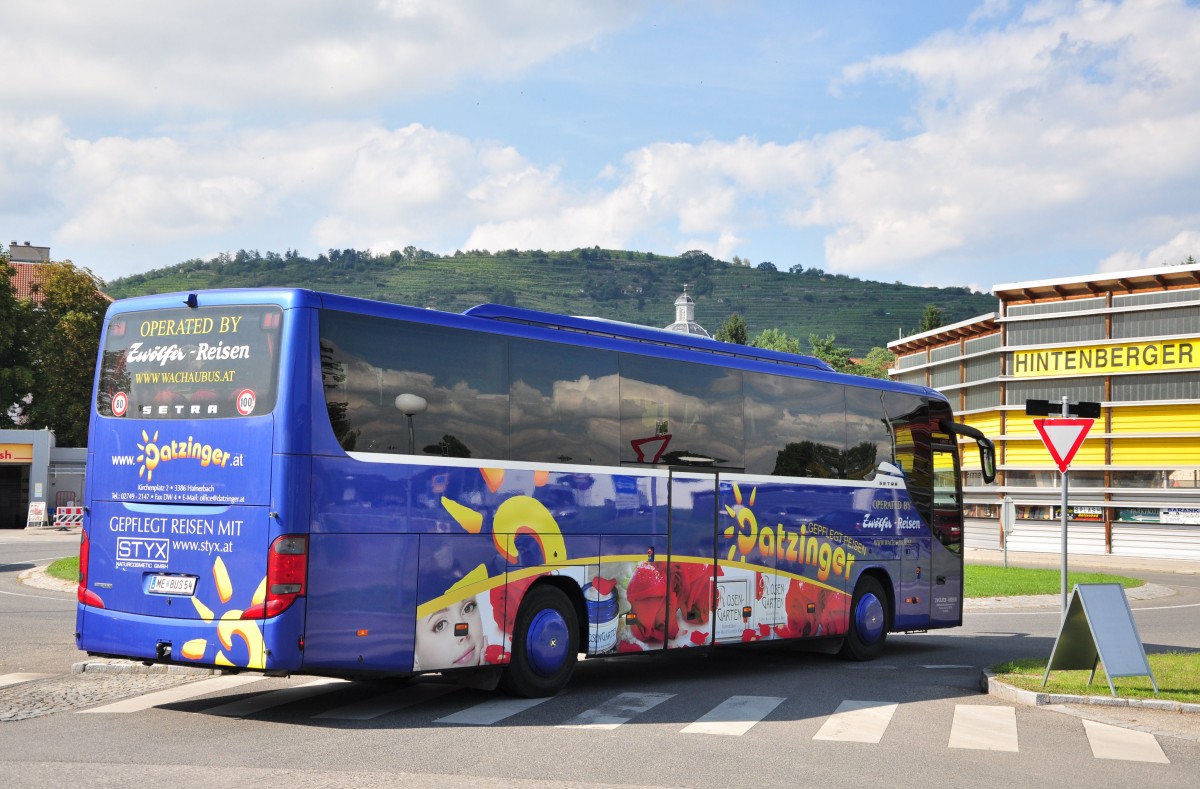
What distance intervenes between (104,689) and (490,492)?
158 inches

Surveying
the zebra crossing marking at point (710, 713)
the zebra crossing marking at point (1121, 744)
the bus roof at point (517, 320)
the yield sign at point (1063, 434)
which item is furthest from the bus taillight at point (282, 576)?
the yield sign at point (1063, 434)

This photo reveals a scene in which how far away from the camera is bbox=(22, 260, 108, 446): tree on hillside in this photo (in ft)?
225

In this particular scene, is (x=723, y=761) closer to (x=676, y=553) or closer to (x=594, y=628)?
(x=594, y=628)

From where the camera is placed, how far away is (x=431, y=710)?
11.2 metres

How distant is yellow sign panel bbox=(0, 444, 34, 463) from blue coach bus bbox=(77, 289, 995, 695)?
49686mm

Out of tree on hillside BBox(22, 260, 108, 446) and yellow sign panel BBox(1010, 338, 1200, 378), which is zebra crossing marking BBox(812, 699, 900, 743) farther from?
tree on hillside BBox(22, 260, 108, 446)

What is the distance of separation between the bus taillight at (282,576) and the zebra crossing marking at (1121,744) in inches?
234

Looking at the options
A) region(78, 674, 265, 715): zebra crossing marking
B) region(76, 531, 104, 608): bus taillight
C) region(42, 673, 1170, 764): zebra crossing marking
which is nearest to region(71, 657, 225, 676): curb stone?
region(78, 674, 265, 715): zebra crossing marking

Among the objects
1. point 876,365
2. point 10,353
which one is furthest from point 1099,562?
point 876,365

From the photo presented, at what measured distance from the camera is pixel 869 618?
16.8m

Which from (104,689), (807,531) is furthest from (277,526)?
(807,531)

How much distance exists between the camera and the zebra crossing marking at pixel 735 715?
411 inches

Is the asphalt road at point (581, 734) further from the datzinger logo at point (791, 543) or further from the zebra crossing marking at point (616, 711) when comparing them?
the datzinger logo at point (791, 543)

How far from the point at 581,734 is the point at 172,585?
132 inches
